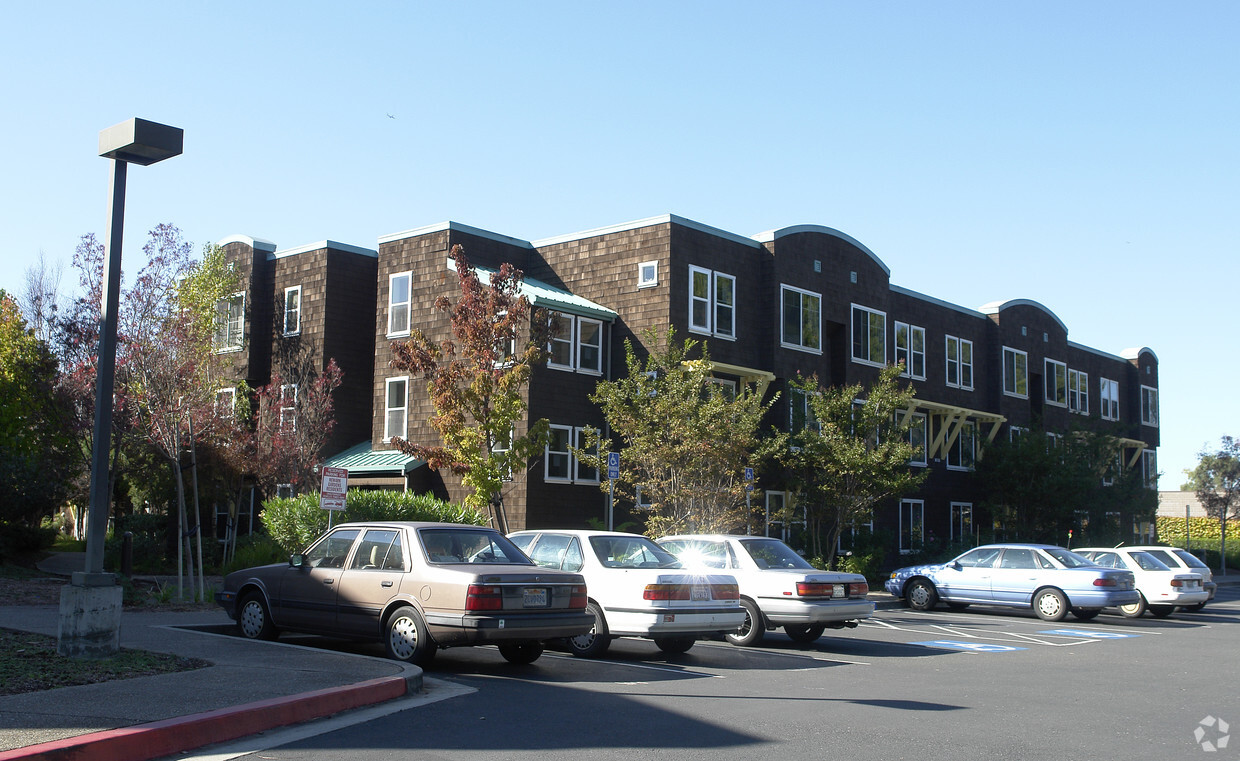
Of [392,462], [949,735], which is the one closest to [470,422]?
[392,462]

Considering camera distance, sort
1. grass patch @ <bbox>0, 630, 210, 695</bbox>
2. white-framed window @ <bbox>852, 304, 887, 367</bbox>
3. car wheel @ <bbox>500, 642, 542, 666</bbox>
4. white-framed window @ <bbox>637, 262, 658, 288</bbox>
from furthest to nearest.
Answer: white-framed window @ <bbox>852, 304, 887, 367</bbox>
white-framed window @ <bbox>637, 262, 658, 288</bbox>
car wheel @ <bbox>500, 642, 542, 666</bbox>
grass patch @ <bbox>0, 630, 210, 695</bbox>

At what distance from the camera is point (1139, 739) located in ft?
28.7

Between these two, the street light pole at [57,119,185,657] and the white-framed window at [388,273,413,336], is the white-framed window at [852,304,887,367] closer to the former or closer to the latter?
the white-framed window at [388,273,413,336]

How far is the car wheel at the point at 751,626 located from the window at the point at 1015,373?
29084 mm

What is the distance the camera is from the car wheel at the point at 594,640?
13.4 meters

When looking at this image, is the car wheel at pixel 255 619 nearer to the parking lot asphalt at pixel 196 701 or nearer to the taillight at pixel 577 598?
the parking lot asphalt at pixel 196 701

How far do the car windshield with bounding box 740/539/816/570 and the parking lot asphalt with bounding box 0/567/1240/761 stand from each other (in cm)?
623

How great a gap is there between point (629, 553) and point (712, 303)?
15665 millimetres

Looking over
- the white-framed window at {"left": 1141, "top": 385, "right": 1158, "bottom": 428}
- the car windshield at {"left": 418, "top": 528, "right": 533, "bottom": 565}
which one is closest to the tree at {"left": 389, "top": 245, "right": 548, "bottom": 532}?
the car windshield at {"left": 418, "top": 528, "right": 533, "bottom": 565}

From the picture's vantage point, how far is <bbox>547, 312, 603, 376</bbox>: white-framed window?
2769cm

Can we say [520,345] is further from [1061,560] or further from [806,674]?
[806,674]

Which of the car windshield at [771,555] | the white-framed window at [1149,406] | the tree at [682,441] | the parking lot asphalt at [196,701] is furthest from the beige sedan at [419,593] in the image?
the white-framed window at [1149,406]

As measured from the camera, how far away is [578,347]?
27969 mm

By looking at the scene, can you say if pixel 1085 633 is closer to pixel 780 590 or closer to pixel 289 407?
pixel 780 590
